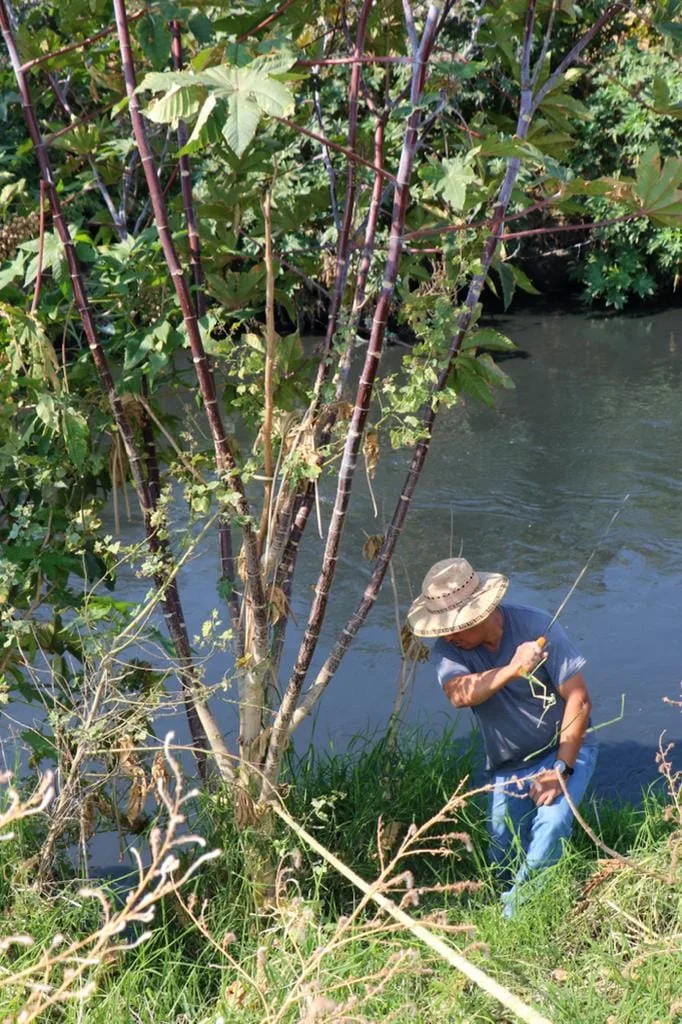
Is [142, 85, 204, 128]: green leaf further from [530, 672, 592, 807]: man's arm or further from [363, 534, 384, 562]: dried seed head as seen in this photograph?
[530, 672, 592, 807]: man's arm

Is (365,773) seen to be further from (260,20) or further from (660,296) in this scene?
(660,296)

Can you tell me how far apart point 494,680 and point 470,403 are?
6.97 m

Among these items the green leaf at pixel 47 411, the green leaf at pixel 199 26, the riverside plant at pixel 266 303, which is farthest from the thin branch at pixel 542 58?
the green leaf at pixel 47 411

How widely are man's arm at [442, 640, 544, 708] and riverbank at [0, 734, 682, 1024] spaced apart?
0.38 m

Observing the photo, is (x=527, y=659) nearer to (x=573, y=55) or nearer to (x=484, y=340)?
(x=484, y=340)

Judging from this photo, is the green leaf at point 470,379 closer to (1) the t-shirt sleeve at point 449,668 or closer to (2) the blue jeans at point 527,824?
(1) the t-shirt sleeve at point 449,668

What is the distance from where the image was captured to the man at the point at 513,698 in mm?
3178

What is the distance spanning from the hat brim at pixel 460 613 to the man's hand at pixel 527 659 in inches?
5.3

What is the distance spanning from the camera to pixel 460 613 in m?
3.18

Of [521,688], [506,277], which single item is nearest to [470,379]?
[506,277]

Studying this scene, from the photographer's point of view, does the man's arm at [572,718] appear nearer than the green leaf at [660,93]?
No

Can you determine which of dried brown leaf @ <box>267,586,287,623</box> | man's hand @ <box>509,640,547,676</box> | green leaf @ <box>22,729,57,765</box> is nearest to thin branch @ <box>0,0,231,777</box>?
dried brown leaf @ <box>267,586,287,623</box>

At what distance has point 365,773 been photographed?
3506 mm

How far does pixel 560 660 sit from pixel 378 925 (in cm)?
119
